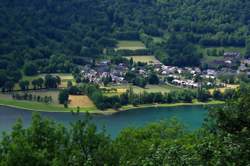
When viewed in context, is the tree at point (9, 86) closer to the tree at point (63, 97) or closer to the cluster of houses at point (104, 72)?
the tree at point (63, 97)

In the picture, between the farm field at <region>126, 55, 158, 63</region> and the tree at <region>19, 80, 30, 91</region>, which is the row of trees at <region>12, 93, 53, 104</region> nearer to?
the tree at <region>19, 80, 30, 91</region>

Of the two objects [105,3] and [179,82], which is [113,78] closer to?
[179,82]

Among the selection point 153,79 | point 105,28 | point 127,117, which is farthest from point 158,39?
Result: point 127,117

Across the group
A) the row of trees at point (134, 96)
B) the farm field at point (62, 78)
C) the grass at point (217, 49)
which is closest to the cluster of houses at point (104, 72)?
the farm field at point (62, 78)

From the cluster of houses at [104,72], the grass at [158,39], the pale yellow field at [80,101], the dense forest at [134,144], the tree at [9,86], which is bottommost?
the pale yellow field at [80,101]

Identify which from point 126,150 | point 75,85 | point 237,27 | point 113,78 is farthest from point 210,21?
point 126,150

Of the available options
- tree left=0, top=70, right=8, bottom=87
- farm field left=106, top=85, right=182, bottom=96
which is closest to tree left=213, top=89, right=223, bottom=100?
farm field left=106, top=85, right=182, bottom=96
